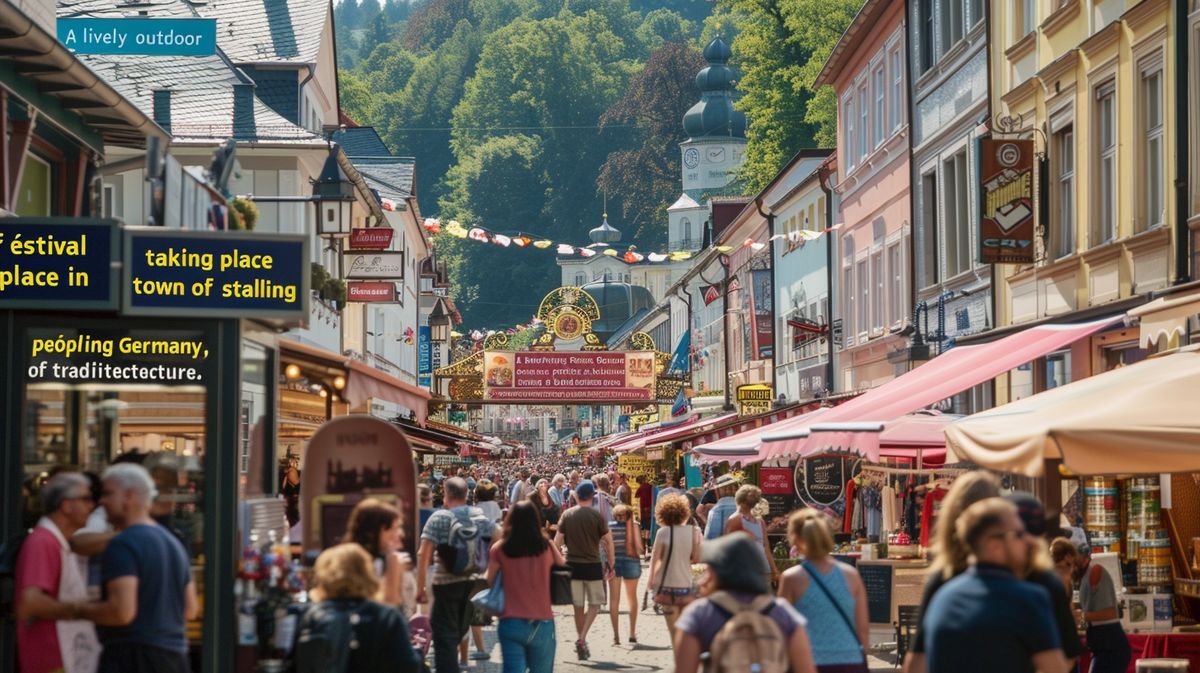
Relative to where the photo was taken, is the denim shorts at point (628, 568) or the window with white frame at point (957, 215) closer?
the denim shorts at point (628, 568)

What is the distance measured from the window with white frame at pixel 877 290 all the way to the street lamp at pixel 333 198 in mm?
11924

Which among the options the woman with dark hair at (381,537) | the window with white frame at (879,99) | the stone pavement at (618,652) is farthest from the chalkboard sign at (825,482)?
the woman with dark hair at (381,537)

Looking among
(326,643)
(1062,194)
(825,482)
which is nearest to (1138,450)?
(326,643)

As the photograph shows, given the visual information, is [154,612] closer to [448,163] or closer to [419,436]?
[419,436]

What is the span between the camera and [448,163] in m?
139

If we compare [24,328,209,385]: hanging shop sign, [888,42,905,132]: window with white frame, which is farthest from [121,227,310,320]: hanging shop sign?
[888,42,905,132]: window with white frame

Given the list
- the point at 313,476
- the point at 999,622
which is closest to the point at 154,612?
the point at 313,476

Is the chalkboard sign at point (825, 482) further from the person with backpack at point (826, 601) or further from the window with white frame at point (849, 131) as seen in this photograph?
the person with backpack at point (826, 601)

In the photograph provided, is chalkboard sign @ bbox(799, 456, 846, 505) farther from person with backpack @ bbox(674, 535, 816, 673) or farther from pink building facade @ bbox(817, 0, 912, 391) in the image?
person with backpack @ bbox(674, 535, 816, 673)

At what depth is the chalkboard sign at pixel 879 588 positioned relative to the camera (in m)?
17.2

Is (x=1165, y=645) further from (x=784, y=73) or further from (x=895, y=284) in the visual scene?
(x=784, y=73)

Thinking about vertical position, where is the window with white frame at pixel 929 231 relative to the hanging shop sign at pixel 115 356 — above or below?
above

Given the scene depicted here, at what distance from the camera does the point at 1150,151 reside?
1859cm

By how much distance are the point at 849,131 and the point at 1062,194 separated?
49.1 ft
